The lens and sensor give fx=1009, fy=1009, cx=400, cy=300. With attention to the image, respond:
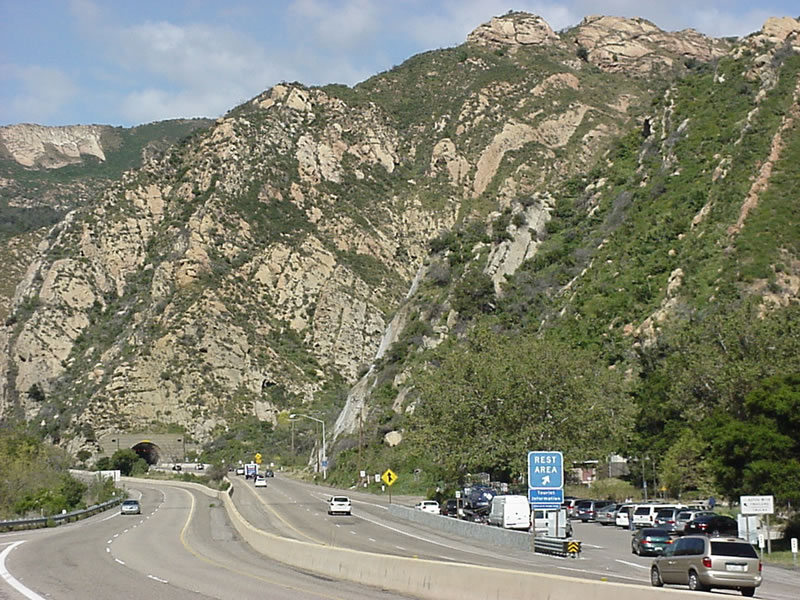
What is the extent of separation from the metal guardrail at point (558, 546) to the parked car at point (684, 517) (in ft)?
18.4

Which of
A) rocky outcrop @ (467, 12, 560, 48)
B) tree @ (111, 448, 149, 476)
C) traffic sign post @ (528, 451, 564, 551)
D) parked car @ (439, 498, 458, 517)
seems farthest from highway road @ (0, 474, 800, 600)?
rocky outcrop @ (467, 12, 560, 48)

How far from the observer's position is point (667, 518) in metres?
42.3

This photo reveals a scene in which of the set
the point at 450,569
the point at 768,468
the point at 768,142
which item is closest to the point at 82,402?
the point at 768,142

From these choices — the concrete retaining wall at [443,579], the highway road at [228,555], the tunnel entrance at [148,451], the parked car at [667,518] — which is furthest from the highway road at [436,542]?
the tunnel entrance at [148,451]

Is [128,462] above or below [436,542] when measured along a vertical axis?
above

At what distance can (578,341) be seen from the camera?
7750 cm

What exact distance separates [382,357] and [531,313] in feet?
70.7

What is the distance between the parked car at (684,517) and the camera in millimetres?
38438

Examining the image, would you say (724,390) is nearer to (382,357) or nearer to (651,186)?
(651,186)

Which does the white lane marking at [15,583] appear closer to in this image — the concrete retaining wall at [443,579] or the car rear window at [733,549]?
the concrete retaining wall at [443,579]

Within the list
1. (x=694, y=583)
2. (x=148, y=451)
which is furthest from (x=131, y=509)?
(x=148, y=451)

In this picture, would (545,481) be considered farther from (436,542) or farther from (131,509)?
(131,509)

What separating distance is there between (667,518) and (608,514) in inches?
497

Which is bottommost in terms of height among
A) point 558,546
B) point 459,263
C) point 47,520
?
point 47,520
